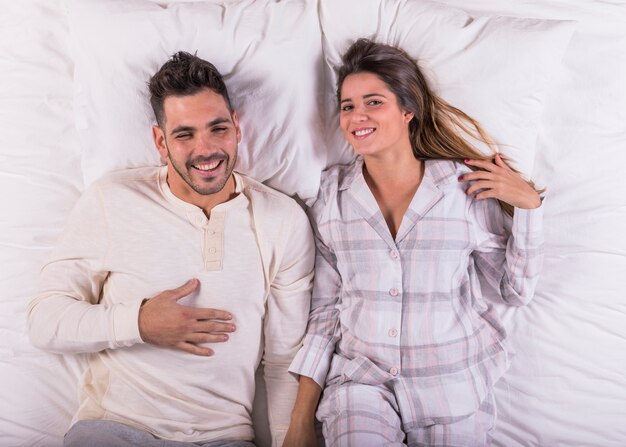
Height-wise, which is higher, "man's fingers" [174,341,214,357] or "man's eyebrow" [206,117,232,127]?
"man's eyebrow" [206,117,232,127]

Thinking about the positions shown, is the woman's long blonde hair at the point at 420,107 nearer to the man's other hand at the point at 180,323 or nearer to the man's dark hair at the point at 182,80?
the man's dark hair at the point at 182,80

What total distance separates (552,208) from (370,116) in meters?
0.50

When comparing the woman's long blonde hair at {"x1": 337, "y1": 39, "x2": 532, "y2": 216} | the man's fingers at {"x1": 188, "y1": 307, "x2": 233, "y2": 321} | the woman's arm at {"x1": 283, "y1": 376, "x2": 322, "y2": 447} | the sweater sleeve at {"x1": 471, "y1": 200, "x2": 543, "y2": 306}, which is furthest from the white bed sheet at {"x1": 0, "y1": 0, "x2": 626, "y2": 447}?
the woman's arm at {"x1": 283, "y1": 376, "x2": 322, "y2": 447}

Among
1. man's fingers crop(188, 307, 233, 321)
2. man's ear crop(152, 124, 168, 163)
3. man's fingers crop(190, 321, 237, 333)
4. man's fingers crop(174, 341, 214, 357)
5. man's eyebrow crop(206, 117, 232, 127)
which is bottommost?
man's fingers crop(174, 341, 214, 357)

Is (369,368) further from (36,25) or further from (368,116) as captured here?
(36,25)

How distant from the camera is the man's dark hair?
1.31 meters

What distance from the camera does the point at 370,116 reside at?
1.36 meters

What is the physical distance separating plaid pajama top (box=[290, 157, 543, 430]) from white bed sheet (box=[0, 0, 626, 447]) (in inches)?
4.7

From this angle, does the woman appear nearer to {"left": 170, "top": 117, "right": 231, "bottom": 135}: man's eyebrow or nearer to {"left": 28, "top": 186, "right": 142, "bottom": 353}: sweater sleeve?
{"left": 170, "top": 117, "right": 231, "bottom": 135}: man's eyebrow

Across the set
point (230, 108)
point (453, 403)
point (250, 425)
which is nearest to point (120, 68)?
point (230, 108)

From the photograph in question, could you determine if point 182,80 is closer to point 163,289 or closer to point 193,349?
point 163,289

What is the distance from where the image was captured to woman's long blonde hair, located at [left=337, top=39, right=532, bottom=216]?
4.49 ft

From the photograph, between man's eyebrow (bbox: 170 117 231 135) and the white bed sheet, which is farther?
the white bed sheet

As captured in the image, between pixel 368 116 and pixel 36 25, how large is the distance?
2.73 feet
